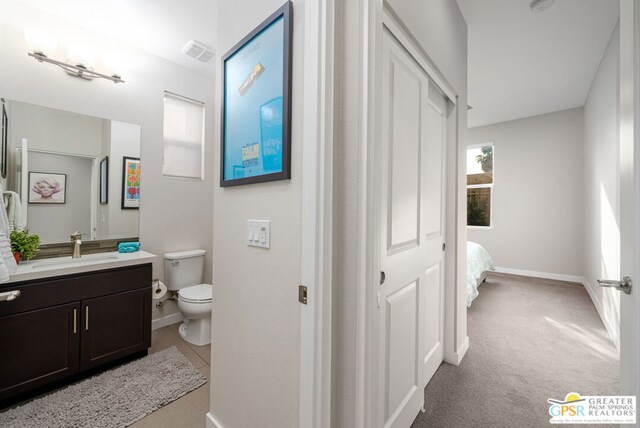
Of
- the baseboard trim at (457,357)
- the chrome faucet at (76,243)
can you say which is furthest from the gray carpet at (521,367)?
the chrome faucet at (76,243)

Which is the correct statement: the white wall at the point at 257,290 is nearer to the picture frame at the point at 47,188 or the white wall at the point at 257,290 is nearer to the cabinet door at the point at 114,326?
the cabinet door at the point at 114,326

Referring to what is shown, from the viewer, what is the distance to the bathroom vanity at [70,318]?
161cm

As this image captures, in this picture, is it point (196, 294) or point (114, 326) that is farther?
point (196, 294)

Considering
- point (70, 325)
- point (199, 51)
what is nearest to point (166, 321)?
point (70, 325)

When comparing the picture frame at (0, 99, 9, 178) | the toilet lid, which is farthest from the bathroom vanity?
the picture frame at (0, 99, 9, 178)

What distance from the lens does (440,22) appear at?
5.88 ft

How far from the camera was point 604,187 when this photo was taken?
2.93 metres

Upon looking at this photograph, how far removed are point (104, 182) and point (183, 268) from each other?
1.04 meters

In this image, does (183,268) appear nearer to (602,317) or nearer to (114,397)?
(114,397)

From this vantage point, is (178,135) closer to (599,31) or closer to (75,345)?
(75,345)

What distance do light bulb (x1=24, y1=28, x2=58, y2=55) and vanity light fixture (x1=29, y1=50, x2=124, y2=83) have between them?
0.15 feet

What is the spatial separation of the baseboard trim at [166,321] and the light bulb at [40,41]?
244 cm

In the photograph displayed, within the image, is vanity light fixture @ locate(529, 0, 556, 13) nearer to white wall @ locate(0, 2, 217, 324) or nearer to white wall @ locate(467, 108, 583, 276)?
white wall @ locate(0, 2, 217, 324)

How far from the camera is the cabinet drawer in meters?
1.62
